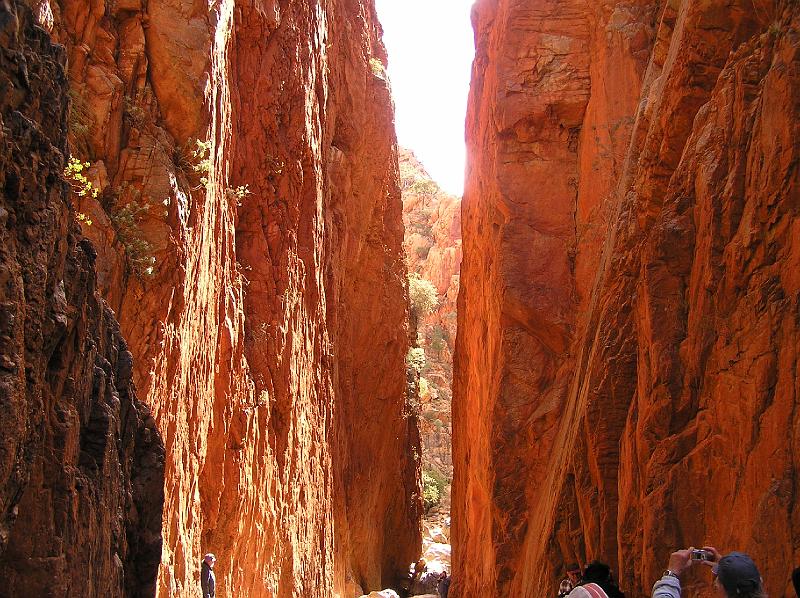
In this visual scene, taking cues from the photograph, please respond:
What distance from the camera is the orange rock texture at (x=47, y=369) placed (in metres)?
3.50

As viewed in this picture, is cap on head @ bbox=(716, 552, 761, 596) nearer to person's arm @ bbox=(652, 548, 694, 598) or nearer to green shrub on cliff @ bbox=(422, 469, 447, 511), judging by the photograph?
person's arm @ bbox=(652, 548, 694, 598)

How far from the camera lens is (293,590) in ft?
58.1

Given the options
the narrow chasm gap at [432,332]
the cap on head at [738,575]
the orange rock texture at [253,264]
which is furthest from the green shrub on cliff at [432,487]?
the cap on head at [738,575]

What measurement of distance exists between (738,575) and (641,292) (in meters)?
5.29

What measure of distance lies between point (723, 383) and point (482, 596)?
11.6 m

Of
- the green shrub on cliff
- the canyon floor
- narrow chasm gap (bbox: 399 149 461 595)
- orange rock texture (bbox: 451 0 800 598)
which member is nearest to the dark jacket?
the canyon floor

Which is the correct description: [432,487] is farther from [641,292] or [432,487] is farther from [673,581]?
[673,581]

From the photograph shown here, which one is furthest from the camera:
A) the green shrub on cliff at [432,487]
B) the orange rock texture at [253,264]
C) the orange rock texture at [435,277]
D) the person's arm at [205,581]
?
the orange rock texture at [435,277]

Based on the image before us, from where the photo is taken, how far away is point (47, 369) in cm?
396

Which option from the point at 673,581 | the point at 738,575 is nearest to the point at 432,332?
the point at 673,581

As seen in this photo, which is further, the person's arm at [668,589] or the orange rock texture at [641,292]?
the orange rock texture at [641,292]

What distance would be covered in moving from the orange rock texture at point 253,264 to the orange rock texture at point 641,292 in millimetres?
4562

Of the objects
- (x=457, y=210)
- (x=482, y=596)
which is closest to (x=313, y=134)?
(x=482, y=596)

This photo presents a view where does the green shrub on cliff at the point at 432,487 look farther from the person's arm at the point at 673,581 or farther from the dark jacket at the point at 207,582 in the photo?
the person's arm at the point at 673,581
